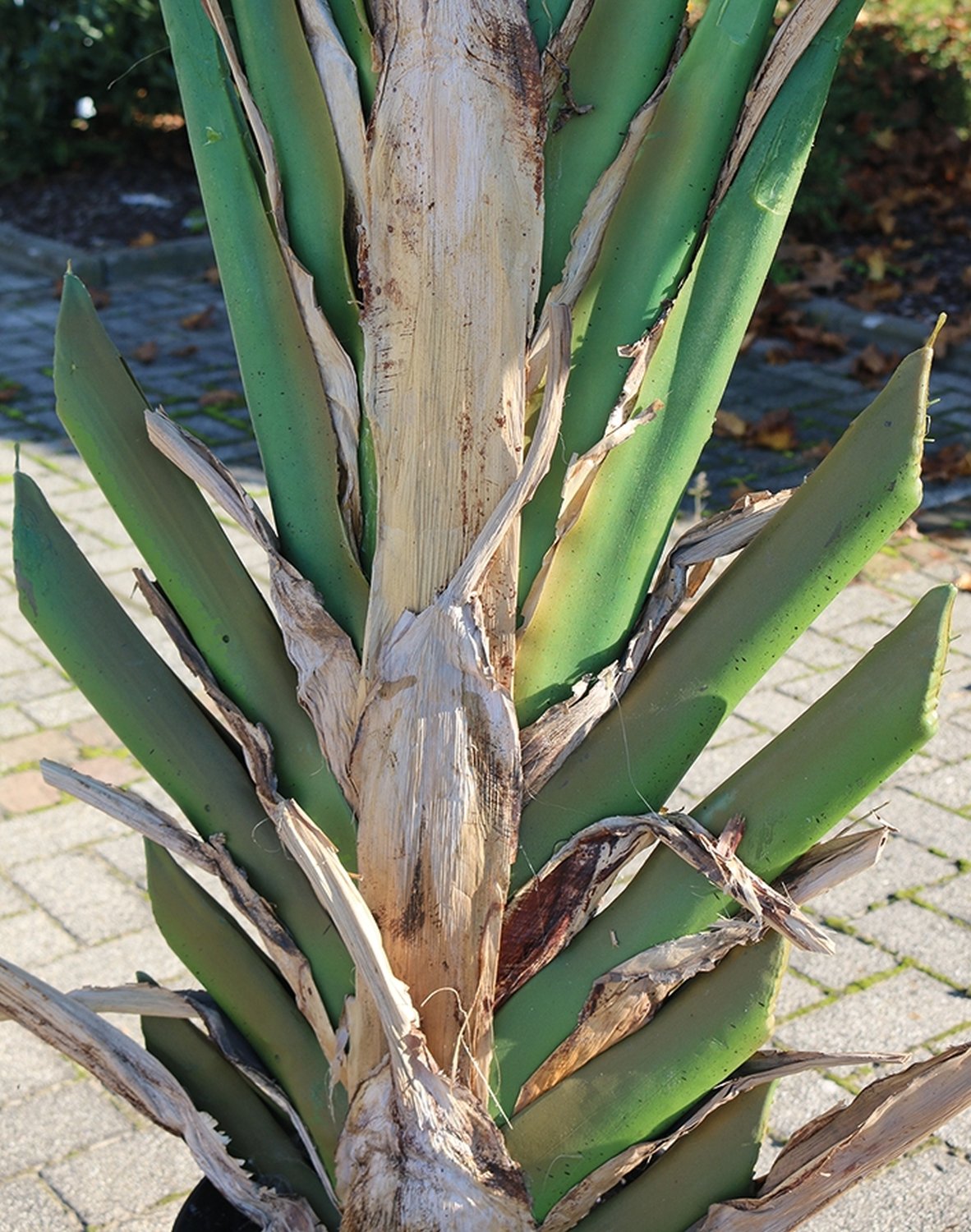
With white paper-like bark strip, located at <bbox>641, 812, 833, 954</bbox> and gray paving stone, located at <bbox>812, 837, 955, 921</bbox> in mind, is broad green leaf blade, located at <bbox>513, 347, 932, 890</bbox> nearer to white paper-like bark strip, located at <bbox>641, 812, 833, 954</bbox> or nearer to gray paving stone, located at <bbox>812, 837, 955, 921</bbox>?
white paper-like bark strip, located at <bbox>641, 812, 833, 954</bbox>

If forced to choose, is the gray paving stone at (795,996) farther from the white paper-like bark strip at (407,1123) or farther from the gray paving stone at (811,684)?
the white paper-like bark strip at (407,1123)

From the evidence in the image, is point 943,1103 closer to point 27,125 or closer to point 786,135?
point 786,135

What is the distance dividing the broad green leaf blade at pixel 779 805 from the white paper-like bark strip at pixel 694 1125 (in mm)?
115

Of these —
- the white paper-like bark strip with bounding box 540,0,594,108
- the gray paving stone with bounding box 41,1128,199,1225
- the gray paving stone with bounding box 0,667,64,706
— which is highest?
the white paper-like bark strip with bounding box 540,0,594,108

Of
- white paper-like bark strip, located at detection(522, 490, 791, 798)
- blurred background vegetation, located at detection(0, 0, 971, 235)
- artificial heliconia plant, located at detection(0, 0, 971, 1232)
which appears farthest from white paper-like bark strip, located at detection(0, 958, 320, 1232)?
blurred background vegetation, located at detection(0, 0, 971, 235)

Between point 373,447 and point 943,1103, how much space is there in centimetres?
78

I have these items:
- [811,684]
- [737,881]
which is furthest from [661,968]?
[811,684]

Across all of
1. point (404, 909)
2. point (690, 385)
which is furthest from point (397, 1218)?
point (690, 385)

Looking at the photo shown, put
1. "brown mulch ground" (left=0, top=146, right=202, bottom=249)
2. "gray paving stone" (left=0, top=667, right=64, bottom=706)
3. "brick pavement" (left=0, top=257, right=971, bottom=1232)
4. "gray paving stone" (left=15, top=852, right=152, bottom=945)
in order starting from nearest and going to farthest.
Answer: "brick pavement" (left=0, top=257, right=971, bottom=1232)
"gray paving stone" (left=15, top=852, right=152, bottom=945)
"gray paving stone" (left=0, top=667, right=64, bottom=706)
"brown mulch ground" (left=0, top=146, right=202, bottom=249)

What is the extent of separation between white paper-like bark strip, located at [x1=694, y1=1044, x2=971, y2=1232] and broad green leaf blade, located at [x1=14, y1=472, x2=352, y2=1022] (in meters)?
0.46

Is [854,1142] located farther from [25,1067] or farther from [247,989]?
[25,1067]

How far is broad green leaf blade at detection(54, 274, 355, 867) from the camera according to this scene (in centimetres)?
139

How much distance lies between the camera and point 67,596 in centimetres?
143

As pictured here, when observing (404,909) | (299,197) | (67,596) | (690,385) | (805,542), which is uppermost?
(299,197)
